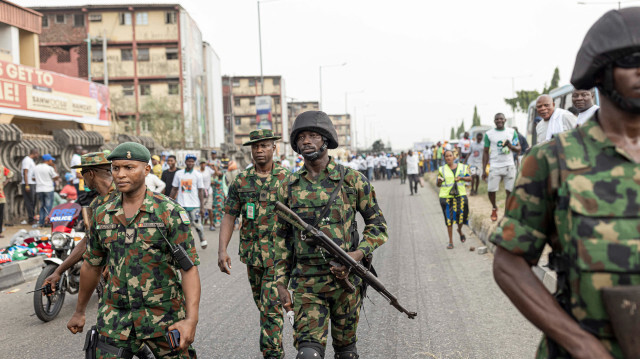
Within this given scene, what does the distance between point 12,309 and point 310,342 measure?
5.37 metres

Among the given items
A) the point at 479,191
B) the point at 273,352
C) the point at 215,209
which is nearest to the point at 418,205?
the point at 479,191

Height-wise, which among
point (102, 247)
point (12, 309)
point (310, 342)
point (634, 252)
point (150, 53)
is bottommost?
point (12, 309)

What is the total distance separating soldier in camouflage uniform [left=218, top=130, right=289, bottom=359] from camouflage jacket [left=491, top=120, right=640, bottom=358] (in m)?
3.14

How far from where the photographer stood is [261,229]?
506cm

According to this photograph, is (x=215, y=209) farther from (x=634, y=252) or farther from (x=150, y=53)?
(x=150, y=53)

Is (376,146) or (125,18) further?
(376,146)

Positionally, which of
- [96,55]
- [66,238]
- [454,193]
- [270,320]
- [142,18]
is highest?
[142,18]

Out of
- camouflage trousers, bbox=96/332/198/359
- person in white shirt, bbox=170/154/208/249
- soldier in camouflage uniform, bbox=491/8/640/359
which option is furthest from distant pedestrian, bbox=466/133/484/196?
soldier in camouflage uniform, bbox=491/8/640/359

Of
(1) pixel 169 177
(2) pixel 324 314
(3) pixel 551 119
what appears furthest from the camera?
(1) pixel 169 177

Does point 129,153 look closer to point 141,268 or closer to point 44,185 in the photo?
point 141,268

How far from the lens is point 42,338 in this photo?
231 inches

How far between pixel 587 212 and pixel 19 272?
936 centimetres

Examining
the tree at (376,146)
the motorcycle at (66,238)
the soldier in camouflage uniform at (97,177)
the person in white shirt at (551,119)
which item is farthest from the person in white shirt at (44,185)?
the tree at (376,146)

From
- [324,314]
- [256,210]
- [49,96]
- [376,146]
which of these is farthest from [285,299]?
[376,146]
